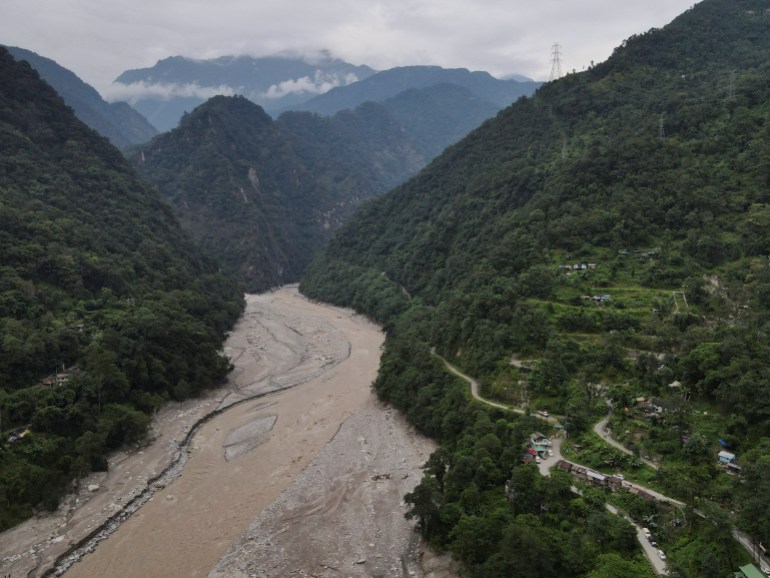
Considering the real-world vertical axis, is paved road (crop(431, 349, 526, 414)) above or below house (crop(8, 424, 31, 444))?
below

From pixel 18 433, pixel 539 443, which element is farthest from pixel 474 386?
pixel 18 433

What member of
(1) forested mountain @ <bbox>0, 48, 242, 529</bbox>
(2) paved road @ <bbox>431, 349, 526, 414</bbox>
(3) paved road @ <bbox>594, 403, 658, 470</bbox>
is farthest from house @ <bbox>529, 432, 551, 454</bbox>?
(1) forested mountain @ <bbox>0, 48, 242, 529</bbox>

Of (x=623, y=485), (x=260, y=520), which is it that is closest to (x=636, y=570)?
(x=623, y=485)

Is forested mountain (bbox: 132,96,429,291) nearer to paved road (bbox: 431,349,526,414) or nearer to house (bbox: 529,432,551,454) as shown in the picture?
paved road (bbox: 431,349,526,414)

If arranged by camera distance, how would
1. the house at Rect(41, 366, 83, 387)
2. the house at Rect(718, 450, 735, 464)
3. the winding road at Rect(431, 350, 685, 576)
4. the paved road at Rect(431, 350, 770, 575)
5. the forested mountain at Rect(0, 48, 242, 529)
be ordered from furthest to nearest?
1. the house at Rect(41, 366, 83, 387)
2. the forested mountain at Rect(0, 48, 242, 529)
3. the house at Rect(718, 450, 735, 464)
4. the winding road at Rect(431, 350, 685, 576)
5. the paved road at Rect(431, 350, 770, 575)

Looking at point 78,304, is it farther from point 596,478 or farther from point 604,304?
point 596,478
